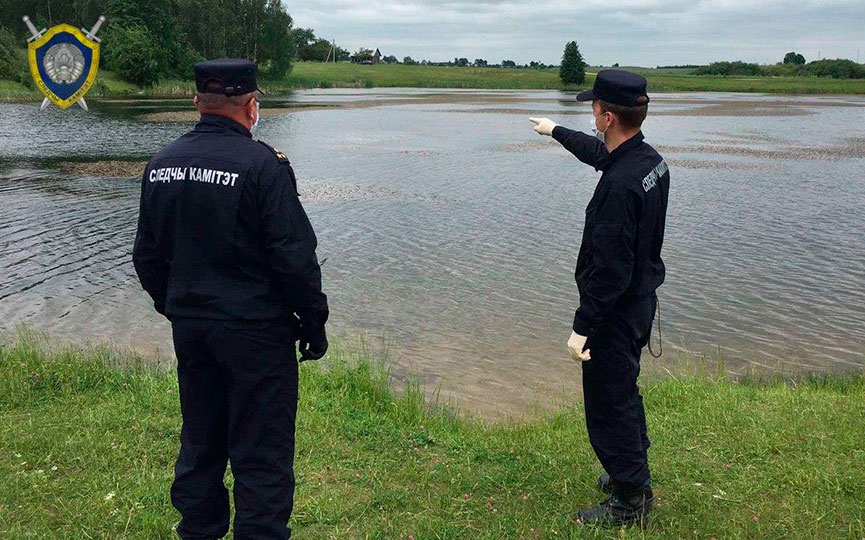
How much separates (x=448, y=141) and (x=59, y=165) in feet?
57.4

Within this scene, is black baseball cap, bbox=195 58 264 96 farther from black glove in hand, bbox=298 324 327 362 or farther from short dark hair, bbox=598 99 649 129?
short dark hair, bbox=598 99 649 129

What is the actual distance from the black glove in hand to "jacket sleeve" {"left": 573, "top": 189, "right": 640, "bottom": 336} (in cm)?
153

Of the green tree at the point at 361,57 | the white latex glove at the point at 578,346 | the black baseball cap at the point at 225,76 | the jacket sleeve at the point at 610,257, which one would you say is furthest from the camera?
the green tree at the point at 361,57

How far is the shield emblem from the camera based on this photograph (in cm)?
675

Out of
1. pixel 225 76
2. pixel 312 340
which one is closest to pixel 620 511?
pixel 312 340

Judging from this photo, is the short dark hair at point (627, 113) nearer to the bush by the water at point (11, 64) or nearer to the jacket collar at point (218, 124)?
the jacket collar at point (218, 124)

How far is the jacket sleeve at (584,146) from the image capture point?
17.5ft

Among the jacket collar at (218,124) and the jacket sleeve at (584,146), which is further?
the jacket sleeve at (584,146)

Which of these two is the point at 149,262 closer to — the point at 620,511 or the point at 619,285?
the point at 619,285

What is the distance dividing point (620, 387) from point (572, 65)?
11580 cm

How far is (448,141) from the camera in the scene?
38.1m

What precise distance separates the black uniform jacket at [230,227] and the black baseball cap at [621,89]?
2.02m

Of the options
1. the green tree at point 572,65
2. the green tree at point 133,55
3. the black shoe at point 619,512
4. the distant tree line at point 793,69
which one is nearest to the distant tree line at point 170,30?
the green tree at point 133,55

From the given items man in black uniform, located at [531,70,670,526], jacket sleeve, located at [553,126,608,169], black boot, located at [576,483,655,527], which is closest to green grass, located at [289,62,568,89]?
jacket sleeve, located at [553,126,608,169]
